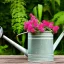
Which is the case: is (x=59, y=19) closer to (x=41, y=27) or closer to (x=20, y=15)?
(x=20, y=15)

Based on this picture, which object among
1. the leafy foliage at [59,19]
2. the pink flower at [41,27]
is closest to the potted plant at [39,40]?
the pink flower at [41,27]

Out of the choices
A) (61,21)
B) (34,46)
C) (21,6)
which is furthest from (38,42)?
(21,6)

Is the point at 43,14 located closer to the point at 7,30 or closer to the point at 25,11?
the point at 25,11

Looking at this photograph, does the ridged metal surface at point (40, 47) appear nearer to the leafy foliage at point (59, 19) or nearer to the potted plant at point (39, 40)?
the potted plant at point (39, 40)

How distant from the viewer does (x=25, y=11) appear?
2883 millimetres

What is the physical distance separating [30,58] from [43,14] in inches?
73.0

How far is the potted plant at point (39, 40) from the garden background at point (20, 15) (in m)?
1.51

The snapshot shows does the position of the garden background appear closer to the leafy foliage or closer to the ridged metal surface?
the leafy foliage

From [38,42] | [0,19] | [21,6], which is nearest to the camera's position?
[38,42]

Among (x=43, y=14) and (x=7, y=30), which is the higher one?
(x=43, y=14)

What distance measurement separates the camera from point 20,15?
2.78 meters

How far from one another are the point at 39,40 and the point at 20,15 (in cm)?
166

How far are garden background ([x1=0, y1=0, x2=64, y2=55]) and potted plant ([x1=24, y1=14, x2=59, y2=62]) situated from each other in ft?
4.95

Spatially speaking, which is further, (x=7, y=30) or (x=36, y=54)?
(x=7, y=30)
